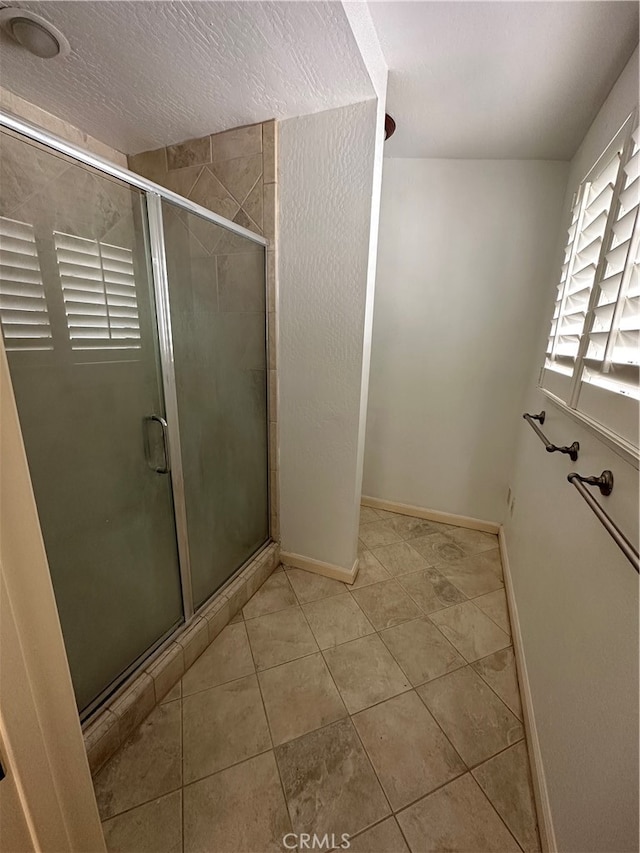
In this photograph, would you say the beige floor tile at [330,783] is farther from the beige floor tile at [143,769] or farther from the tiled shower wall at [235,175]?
the tiled shower wall at [235,175]

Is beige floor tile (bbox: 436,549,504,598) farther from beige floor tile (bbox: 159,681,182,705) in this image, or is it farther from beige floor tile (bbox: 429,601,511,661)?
beige floor tile (bbox: 159,681,182,705)

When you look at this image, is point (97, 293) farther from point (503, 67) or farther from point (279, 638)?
point (503, 67)

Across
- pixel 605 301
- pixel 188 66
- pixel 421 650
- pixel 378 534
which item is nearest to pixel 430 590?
pixel 421 650

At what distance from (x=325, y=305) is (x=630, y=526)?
1251 millimetres

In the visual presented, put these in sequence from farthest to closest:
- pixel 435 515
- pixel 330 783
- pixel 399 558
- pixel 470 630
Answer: pixel 435 515 < pixel 399 558 < pixel 470 630 < pixel 330 783

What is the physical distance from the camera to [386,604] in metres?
1.64

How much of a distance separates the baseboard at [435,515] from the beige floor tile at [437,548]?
155 mm

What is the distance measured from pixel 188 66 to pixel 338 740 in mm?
2280

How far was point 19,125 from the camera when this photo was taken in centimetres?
73

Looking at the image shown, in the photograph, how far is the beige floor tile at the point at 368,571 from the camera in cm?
178

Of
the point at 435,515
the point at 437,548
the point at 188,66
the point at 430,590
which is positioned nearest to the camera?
the point at 188,66

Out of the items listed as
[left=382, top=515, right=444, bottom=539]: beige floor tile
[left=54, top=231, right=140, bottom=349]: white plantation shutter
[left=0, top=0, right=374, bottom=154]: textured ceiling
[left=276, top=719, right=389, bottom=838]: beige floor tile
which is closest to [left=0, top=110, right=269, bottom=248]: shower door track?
[left=54, top=231, right=140, bottom=349]: white plantation shutter

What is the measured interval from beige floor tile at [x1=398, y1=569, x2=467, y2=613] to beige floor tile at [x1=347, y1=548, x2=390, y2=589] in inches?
4.3

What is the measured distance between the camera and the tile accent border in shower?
0.99 meters
